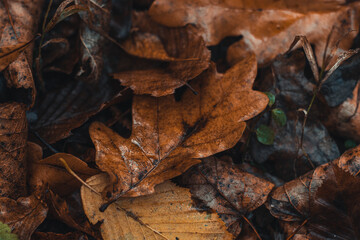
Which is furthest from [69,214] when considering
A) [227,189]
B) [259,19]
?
[259,19]

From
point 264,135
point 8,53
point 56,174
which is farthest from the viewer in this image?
point 264,135

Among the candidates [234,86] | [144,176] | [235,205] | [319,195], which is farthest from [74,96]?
[319,195]

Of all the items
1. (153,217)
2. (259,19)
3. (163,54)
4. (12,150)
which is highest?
(259,19)

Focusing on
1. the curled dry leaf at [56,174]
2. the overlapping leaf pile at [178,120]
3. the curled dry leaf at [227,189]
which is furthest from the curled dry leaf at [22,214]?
the curled dry leaf at [227,189]

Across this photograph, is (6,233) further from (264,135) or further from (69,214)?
(264,135)

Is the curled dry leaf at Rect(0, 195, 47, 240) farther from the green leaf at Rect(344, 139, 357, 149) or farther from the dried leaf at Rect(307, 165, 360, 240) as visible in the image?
the green leaf at Rect(344, 139, 357, 149)

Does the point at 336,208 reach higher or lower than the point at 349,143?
lower
